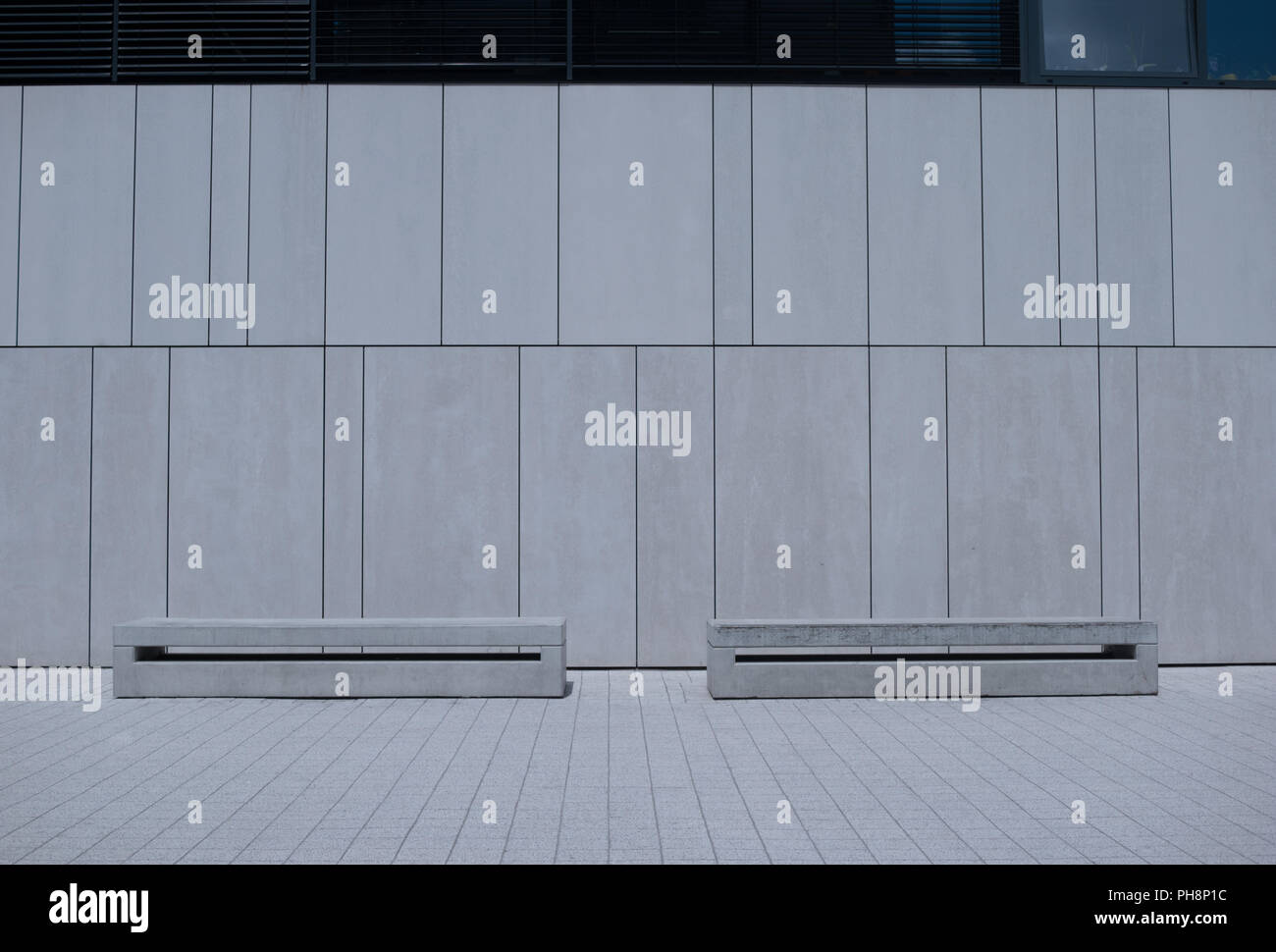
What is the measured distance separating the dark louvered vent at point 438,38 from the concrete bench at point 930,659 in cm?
814

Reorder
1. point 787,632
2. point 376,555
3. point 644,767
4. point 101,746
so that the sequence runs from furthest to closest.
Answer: point 376,555 < point 787,632 < point 101,746 < point 644,767

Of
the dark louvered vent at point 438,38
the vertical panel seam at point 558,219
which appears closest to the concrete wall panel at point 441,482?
the vertical panel seam at point 558,219

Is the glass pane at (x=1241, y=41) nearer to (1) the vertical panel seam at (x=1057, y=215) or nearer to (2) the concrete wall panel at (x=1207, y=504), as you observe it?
(1) the vertical panel seam at (x=1057, y=215)

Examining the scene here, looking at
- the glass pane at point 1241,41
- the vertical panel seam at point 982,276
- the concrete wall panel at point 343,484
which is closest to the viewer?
the concrete wall panel at point 343,484

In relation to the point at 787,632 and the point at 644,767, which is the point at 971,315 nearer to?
the point at 787,632

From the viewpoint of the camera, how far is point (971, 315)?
46.5 ft

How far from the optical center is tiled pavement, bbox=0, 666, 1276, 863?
6.66 meters

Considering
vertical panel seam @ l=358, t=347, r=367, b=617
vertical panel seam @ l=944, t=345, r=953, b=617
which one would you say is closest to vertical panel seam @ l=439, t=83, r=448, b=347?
vertical panel seam @ l=358, t=347, r=367, b=617

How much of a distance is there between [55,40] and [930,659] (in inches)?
552

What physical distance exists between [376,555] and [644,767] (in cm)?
630

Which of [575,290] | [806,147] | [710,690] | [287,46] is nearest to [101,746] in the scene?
[710,690]

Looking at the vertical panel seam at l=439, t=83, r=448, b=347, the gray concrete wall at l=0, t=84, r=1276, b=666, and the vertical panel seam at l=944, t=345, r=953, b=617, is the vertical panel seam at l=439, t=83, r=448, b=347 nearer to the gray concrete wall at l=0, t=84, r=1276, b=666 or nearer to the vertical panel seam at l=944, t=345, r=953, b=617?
the gray concrete wall at l=0, t=84, r=1276, b=666

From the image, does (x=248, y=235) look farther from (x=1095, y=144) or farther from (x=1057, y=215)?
(x=1095, y=144)

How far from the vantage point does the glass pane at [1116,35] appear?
573 inches
